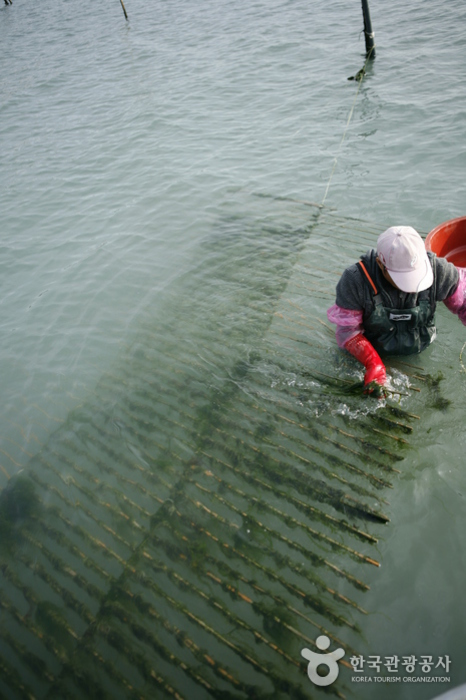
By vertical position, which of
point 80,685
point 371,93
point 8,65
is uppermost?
point 8,65

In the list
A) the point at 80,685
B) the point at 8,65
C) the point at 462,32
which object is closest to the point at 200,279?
the point at 80,685

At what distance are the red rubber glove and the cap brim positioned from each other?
62 centimetres

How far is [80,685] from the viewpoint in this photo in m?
2.70

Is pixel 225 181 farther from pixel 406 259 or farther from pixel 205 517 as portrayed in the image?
pixel 205 517

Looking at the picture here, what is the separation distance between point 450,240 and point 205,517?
3.32 metres

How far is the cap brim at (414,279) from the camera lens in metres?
3.04

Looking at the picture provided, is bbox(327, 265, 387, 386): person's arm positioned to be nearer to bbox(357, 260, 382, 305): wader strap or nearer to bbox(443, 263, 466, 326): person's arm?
bbox(357, 260, 382, 305): wader strap

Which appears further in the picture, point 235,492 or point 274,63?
point 274,63

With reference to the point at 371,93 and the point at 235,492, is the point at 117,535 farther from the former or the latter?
the point at 371,93

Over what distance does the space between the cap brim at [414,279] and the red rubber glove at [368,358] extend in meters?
0.62

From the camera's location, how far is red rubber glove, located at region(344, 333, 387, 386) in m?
3.53

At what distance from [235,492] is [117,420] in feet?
4.60

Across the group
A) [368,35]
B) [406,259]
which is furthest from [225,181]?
[368,35]

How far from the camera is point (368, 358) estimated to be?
3.57 metres
